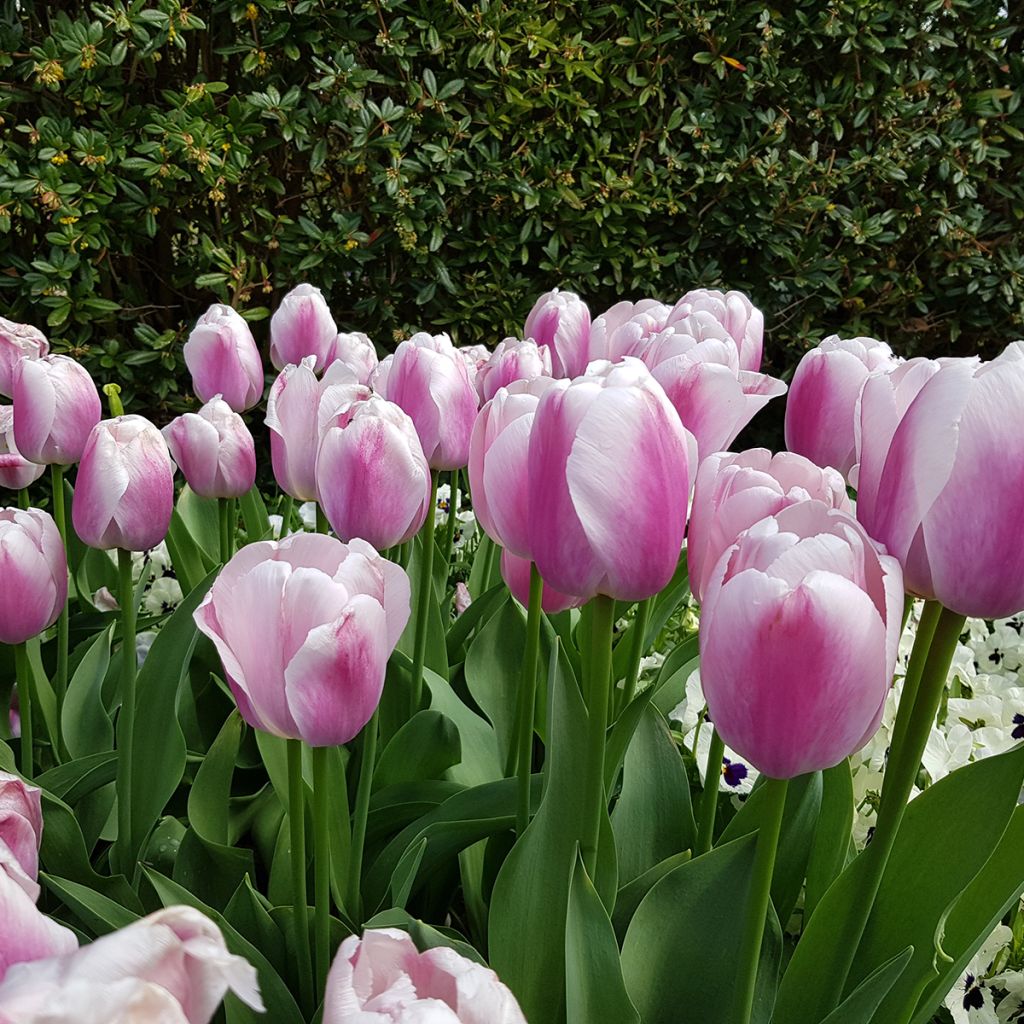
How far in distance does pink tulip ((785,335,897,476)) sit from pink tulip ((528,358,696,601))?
453mm

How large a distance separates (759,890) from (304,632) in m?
0.32

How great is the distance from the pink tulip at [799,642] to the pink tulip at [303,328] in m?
1.16

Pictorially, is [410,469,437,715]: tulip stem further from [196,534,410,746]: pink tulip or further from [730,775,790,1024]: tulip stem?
[730,775,790,1024]: tulip stem

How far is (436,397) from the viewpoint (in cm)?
109

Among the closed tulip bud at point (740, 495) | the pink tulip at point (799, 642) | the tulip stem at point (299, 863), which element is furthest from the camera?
the tulip stem at point (299, 863)

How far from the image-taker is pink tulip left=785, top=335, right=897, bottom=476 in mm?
1074

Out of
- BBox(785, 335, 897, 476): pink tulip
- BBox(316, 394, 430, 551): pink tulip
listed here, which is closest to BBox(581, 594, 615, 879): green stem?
BBox(316, 394, 430, 551): pink tulip

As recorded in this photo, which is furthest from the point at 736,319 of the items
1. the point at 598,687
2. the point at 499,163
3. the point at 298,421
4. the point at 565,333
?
the point at 499,163

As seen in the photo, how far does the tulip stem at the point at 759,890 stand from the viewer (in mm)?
608

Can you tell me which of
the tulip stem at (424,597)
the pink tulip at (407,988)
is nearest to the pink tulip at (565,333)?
the tulip stem at (424,597)

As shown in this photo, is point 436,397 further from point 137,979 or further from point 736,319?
point 137,979

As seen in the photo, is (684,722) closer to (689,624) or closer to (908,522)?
(689,624)

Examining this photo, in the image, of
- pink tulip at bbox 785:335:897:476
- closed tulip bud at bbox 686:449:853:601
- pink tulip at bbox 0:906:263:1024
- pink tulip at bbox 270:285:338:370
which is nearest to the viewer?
pink tulip at bbox 0:906:263:1024

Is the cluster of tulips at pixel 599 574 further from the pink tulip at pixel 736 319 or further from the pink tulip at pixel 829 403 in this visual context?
the pink tulip at pixel 736 319
